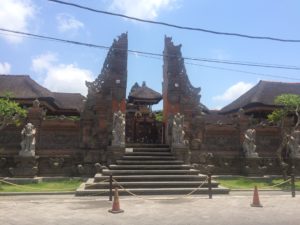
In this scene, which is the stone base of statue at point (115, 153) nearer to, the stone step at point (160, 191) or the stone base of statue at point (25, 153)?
the stone step at point (160, 191)

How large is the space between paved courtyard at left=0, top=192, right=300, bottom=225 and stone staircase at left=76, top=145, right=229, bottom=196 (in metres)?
0.85

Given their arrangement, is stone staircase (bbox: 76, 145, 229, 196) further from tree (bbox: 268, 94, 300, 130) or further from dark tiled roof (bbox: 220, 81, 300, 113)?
dark tiled roof (bbox: 220, 81, 300, 113)

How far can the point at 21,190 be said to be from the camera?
14.0 m

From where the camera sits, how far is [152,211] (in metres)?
9.53

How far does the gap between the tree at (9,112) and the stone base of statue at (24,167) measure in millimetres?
1726

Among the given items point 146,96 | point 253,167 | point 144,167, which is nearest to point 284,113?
point 253,167

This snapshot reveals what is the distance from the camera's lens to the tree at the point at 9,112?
15.5m

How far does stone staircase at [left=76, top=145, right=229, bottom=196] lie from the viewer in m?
13.2

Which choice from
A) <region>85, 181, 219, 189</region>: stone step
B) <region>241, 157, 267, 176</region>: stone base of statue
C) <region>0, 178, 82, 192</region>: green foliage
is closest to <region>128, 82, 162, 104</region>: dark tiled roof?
<region>241, 157, 267, 176</region>: stone base of statue

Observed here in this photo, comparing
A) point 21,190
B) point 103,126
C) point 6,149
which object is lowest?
point 21,190

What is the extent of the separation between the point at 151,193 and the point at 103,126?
630 centimetres

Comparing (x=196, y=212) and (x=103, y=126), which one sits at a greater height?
(x=103, y=126)

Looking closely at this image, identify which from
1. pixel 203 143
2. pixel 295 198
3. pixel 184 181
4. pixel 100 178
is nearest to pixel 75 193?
pixel 100 178

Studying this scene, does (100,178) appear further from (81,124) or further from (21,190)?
(81,124)
